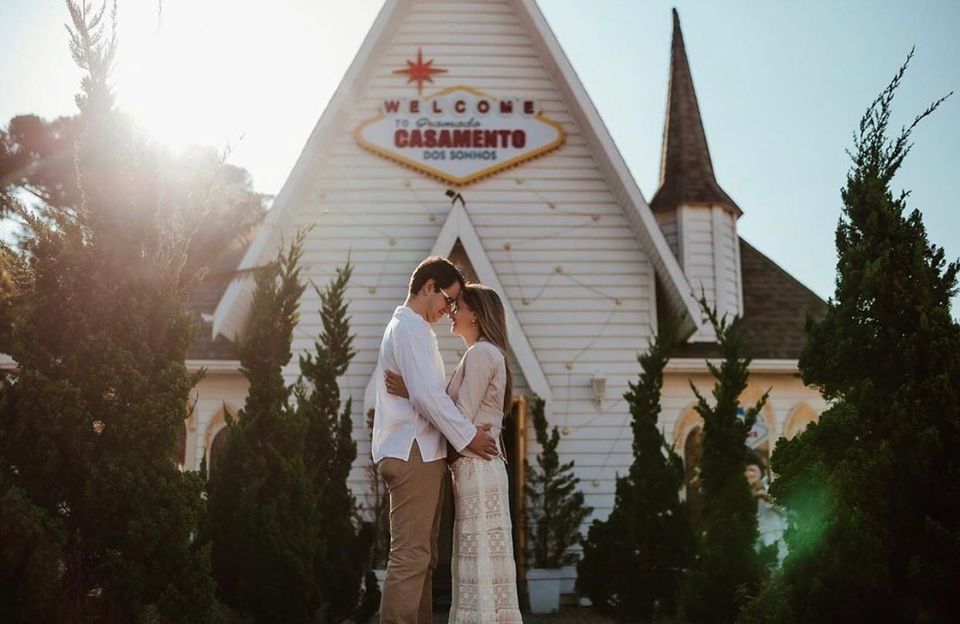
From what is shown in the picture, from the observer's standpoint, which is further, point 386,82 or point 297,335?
point 386,82

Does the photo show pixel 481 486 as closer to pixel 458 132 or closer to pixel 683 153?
→ pixel 458 132

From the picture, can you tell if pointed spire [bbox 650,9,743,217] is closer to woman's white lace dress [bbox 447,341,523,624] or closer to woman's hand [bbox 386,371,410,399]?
woman's white lace dress [bbox 447,341,523,624]

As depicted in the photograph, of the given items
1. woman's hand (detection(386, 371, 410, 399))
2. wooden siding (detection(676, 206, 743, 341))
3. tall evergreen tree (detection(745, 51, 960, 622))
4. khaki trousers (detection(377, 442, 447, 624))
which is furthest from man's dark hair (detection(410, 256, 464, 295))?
wooden siding (detection(676, 206, 743, 341))

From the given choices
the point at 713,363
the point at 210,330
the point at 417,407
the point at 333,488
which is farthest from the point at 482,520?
the point at 210,330

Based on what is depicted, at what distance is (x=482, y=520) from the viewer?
4.89 meters

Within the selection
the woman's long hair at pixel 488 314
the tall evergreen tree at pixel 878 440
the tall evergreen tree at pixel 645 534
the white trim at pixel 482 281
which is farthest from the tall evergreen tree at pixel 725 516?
the white trim at pixel 482 281

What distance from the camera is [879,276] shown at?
16.5 feet

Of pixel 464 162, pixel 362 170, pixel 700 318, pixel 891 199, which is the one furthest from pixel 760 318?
pixel 891 199

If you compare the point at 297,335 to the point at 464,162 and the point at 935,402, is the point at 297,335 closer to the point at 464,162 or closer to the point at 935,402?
the point at 464,162

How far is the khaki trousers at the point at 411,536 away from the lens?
15.4 ft

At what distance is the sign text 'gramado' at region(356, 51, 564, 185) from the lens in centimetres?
1293

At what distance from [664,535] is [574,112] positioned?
6.62 meters

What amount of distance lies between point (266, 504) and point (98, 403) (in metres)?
2.06

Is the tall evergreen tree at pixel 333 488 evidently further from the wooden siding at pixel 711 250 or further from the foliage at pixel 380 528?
the wooden siding at pixel 711 250
